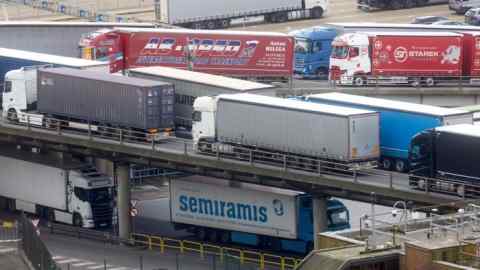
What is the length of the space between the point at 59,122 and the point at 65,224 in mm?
4662

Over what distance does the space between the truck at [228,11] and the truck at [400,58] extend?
25807 millimetres

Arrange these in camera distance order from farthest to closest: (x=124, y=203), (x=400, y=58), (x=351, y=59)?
(x=351, y=59)
(x=400, y=58)
(x=124, y=203)

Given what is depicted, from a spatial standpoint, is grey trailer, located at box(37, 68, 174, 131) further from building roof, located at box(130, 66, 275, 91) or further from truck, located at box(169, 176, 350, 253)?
truck, located at box(169, 176, 350, 253)

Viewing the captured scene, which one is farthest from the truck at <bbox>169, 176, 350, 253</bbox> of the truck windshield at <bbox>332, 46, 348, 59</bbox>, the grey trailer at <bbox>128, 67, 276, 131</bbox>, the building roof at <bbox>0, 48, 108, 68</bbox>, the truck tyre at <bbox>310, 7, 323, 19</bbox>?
the truck tyre at <bbox>310, 7, 323, 19</bbox>

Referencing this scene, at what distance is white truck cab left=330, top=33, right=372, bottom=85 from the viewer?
92.9 meters

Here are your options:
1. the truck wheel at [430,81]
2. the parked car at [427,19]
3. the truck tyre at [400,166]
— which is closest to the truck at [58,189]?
the truck tyre at [400,166]

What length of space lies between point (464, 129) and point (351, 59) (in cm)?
3117

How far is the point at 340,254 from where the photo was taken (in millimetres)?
44094

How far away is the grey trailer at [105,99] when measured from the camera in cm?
7431

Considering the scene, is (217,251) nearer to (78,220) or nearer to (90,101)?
(78,220)

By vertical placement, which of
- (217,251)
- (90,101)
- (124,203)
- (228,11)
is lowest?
(217,251)

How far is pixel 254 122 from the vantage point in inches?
2736

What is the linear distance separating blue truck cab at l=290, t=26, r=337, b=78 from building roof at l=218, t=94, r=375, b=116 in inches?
1054

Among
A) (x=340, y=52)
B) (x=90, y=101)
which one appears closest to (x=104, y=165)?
(x=90, y=101)
